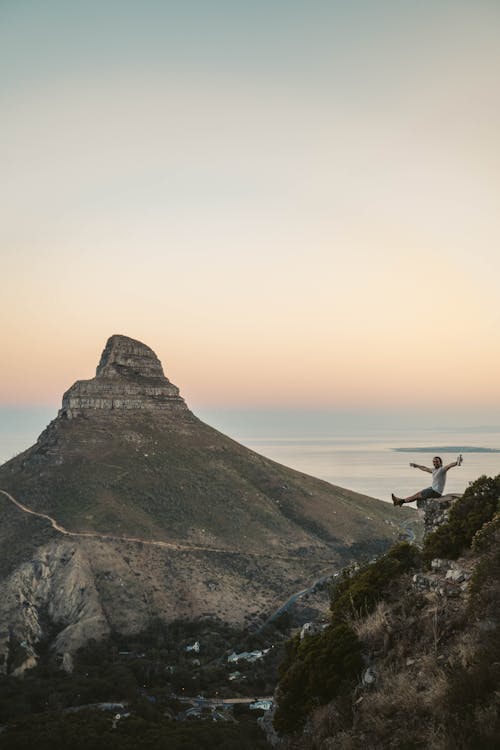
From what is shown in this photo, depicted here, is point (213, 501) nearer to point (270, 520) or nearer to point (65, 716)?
point (270, 520)

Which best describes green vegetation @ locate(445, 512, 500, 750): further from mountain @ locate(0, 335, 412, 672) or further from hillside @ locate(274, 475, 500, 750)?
mountain @ locate(0, 335, 412, 672)

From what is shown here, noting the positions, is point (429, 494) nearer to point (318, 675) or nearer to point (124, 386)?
point (318, 675)

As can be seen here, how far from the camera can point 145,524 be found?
76812 millimetres

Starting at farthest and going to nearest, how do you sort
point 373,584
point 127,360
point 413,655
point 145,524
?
1. point 127,360
2. point 145,524
3. point 373,584
4. point 413,655

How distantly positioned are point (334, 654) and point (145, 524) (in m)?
68.2

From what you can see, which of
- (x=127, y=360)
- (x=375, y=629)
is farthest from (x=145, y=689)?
(x=127, y=360)

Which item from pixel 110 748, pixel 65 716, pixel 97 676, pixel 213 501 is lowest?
pixel 97 676

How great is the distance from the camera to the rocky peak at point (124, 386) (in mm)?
100812

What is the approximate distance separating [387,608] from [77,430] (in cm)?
8904

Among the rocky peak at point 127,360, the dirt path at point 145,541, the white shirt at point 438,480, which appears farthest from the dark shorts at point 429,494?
the rocky peak at point 127,360

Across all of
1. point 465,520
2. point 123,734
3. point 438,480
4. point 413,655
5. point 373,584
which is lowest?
point 123,734

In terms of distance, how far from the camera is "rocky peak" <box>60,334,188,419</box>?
100812 mm

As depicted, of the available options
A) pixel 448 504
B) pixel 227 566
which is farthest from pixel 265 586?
pixel 448 504

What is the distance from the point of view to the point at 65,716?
3931 centimetres
